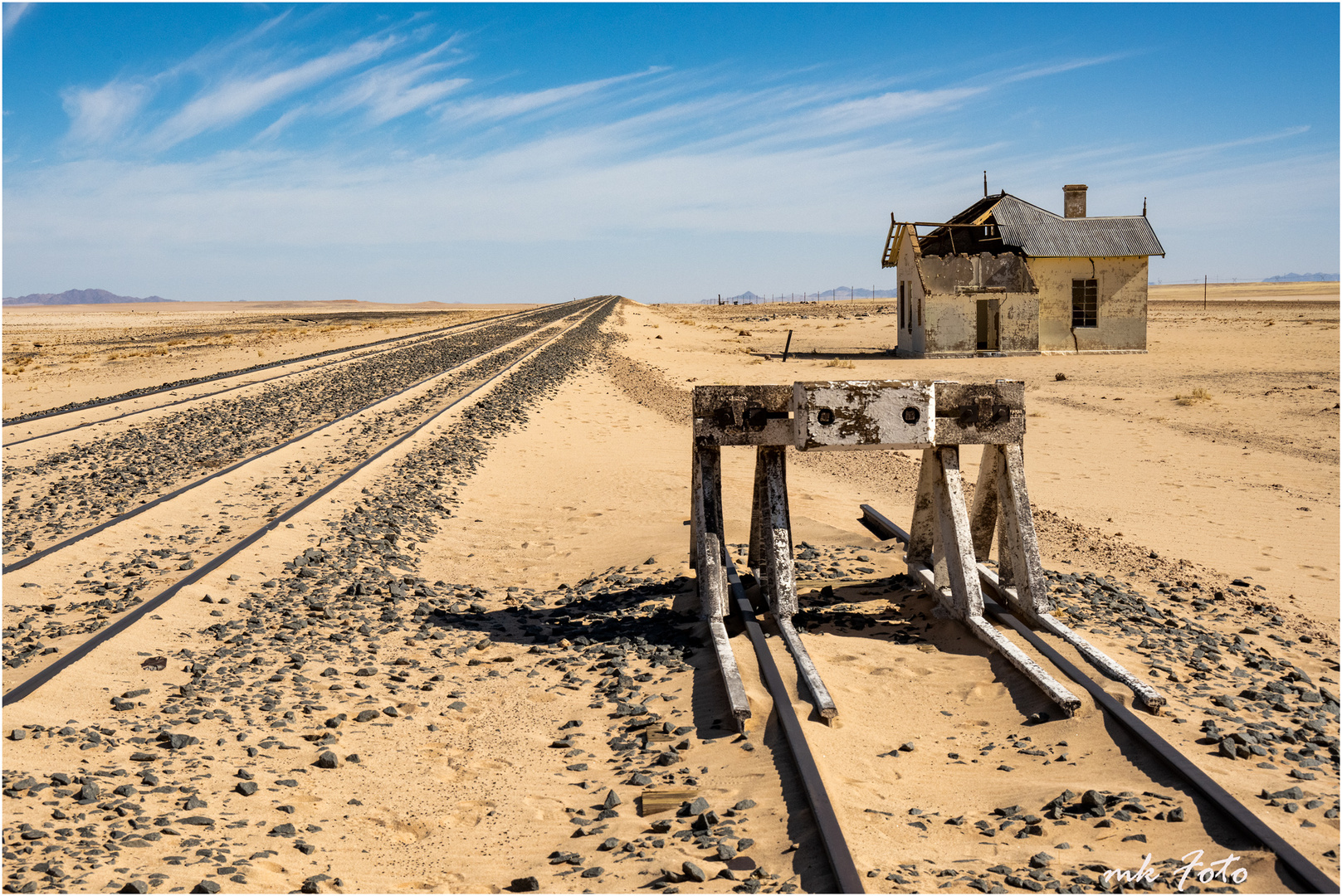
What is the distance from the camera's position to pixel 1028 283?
105 feet

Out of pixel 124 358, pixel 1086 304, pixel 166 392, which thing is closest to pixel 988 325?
pixel 1086 304

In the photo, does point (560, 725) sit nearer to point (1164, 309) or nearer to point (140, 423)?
Answer: point (140, 423)

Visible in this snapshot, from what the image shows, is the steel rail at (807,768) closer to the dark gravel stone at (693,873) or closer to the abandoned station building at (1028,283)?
the dark gravel stone at (693,873)

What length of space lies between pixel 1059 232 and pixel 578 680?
30812 millimetres

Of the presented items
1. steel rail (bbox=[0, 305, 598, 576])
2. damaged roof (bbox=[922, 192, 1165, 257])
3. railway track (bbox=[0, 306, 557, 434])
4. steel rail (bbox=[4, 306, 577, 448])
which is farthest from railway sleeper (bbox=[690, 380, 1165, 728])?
damaged roof (bbox=[922, 192, 1165, 257])

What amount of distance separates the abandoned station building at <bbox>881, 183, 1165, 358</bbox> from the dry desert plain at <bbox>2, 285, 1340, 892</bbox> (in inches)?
687

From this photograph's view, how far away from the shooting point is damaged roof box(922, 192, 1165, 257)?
3194 centimetres

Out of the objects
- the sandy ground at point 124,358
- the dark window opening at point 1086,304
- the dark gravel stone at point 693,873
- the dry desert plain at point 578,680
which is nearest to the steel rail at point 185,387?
the sandy ground at point 124,358

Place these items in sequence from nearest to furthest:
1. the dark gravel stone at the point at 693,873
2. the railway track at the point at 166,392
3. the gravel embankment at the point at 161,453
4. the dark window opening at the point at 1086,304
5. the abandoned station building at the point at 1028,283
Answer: the dark gravel stone at the point at 693,873 → the gravel embankment at the point at 161,453 → the railway track at the point at 166,392 → the abandoned station building at the point at 1028,283 → the dark window opening at the point at 1086,304

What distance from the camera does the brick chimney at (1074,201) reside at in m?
33.9

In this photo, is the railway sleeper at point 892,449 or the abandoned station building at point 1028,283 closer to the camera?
the railway sleeper at point 892,449

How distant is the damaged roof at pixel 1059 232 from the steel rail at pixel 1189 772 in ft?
90.7

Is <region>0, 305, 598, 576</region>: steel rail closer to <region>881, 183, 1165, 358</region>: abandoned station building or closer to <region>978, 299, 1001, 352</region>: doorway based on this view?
<region>881, 183, 1165, 358</region>: abandoned station building

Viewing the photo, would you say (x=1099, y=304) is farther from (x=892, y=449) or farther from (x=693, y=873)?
(x=693, y=873)
